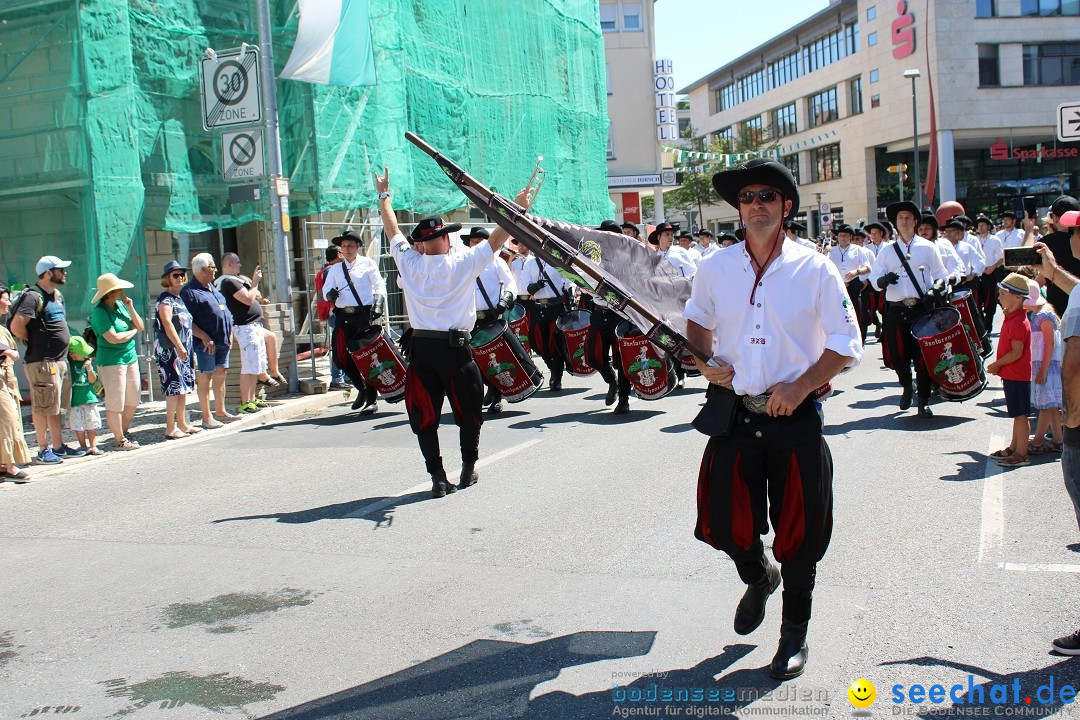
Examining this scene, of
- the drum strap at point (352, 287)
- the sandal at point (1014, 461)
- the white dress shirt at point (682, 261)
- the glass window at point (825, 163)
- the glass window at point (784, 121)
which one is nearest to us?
the sandal at point (1014, 461)

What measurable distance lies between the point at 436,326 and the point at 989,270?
35.5 feet

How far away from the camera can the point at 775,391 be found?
404 centimetres

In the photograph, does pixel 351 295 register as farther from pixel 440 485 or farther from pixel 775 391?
pixel 775 391

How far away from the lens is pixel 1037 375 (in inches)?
303

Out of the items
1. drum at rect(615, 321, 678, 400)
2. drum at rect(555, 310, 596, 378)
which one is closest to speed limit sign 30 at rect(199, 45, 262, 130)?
drum at rect(555, 310, 596, 378)

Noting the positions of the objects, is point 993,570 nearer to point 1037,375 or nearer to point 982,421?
point 1037,375

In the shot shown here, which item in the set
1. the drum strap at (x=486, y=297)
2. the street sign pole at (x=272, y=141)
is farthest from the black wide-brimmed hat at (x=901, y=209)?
the street sign pole at (x=272, y=141)

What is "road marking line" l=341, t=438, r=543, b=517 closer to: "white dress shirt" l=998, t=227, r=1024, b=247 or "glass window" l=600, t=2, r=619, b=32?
"white dress shirt" l=998, t=227, r=1024, b=247

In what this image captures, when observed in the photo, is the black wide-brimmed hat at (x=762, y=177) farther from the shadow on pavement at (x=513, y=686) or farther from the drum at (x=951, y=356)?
the drum at (x=951, y=356)

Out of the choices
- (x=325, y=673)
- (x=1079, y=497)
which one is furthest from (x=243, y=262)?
(x=1079, y=497)

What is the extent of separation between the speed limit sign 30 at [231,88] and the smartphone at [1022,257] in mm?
10520

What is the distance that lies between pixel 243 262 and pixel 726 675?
53.2ft

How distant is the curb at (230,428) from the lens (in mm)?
9615

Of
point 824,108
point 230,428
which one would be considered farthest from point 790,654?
point 824,108
